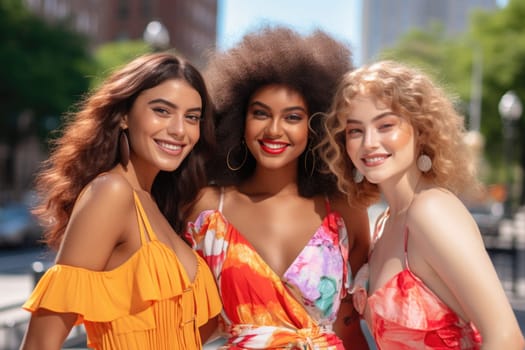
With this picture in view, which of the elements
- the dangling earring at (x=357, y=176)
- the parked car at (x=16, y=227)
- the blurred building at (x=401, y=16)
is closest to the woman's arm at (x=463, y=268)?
the dangling earring at (x=357, y=176)

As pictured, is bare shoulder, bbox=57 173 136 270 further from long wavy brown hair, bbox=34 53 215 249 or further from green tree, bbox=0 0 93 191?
green tree, bbox=0 0 93 191

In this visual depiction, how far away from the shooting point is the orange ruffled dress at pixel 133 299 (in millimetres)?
2764

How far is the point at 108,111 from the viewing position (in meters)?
3.11

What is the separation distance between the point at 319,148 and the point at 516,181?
214 ft

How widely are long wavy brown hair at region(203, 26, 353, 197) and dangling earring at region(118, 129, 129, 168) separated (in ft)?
2.09

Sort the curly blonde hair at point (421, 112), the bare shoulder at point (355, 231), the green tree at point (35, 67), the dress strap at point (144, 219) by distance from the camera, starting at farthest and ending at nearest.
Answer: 1. the green tree at point (35, 67)
2. the bare shoulder at point (355, 231)
3. the curly blonde hair at point (421, 112)
4. the dress strap at point (144, 219)

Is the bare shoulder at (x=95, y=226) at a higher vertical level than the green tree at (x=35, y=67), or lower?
lower

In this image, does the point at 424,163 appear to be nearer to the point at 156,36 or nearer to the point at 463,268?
the point at 463,268

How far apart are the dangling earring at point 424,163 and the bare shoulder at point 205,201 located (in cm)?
95

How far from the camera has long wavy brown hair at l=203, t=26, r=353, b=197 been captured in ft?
11.8

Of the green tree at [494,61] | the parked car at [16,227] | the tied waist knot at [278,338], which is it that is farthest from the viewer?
the green tree at [494,61]

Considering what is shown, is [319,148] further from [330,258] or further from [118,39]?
[118,39]

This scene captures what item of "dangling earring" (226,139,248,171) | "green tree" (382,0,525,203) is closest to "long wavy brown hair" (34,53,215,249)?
"dangling earring" (226,139,248,171)

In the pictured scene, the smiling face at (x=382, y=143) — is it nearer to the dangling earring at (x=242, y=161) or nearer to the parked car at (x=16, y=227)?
the dangling earring at (x=242, y=161)
